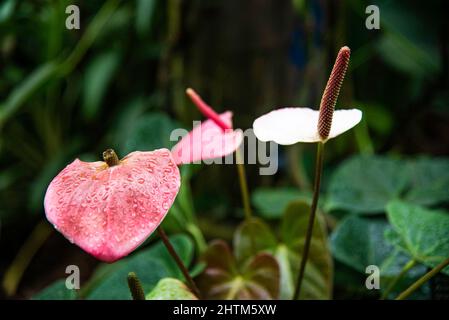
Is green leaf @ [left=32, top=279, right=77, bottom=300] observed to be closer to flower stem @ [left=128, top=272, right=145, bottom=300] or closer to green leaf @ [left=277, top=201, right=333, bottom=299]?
flower stem @ [left=128, top=272, right=145, bottom=300]

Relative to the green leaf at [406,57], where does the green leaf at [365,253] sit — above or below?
below

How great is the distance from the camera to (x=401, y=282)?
0.51m

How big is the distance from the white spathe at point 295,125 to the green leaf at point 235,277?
163mm

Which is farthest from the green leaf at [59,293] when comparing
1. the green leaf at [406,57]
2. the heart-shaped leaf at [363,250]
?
the green leaf at [406,57]

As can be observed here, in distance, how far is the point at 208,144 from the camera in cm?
46

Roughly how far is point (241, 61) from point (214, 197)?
30 cm

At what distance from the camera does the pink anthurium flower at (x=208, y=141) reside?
422mm

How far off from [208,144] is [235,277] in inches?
6.2


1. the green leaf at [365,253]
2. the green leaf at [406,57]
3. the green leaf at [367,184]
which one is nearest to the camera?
the green leaf at [365,253]

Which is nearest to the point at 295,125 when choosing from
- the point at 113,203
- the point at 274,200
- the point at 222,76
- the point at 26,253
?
the point at 113,203

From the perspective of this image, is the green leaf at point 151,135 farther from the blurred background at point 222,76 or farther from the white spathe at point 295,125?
the white spathe at point 295,125

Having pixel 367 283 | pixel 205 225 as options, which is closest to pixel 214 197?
pixel 205 225

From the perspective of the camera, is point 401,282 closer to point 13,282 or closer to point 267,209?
point 267,209

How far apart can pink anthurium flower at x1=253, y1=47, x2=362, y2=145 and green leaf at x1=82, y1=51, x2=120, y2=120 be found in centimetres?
79
